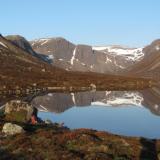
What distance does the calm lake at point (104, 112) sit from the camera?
270 ft

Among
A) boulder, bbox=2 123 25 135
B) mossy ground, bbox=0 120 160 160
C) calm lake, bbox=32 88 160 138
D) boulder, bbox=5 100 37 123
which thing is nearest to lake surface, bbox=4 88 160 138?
calm lake, bbox=32 88 160 138

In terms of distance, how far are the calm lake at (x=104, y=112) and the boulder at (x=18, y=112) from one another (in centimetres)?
2021

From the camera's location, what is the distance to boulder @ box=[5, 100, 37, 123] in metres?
57.5

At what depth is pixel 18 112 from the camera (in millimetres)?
57969

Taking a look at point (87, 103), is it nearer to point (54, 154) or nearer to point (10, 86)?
point (10, 86)

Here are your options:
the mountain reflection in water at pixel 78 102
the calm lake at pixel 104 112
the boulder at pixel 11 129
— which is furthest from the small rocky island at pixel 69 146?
the mountain reflection in water at pixel 78 102

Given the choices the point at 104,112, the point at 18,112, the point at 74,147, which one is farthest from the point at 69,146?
the point at 104,112

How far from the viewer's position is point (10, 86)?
561 feet

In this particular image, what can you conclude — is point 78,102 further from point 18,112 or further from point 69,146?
point 69,146

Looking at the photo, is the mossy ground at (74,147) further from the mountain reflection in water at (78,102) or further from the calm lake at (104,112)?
the mountain reflection in water at (78,102)

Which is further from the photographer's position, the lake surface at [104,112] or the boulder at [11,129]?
the lake surface at [104,112]

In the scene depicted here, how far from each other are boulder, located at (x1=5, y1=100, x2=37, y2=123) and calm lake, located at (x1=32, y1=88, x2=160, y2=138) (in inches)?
796

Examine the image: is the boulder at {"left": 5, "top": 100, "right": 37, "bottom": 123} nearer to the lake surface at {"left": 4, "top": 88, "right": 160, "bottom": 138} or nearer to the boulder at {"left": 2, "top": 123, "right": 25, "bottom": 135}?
the boulder at {"left": 2, "top": 123, "right": 25, "bottom": 135}

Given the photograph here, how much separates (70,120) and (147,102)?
5752cm
